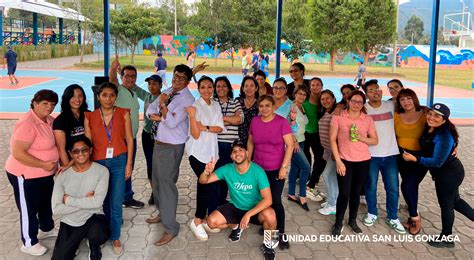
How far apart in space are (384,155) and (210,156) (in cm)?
180

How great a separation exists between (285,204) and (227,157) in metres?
1.31

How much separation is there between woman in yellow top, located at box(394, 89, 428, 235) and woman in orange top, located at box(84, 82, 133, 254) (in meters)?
2.72

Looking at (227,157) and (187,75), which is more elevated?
(187,75)

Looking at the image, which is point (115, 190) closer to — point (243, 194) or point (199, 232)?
point (199, 232)

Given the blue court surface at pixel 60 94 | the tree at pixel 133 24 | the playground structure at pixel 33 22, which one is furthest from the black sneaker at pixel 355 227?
the playground structure at pixel 33 22

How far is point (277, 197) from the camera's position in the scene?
371cm

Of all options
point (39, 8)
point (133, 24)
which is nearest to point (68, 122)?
point (133, 24)

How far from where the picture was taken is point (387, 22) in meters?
26.0

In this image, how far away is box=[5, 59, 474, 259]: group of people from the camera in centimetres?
334

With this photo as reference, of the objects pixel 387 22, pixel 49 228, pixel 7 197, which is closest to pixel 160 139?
pixel 49 228

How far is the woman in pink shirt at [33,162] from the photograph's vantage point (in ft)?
10.6

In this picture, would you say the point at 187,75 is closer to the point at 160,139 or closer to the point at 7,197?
the point at 160,139

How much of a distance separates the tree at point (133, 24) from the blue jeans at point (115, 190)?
2507 cm

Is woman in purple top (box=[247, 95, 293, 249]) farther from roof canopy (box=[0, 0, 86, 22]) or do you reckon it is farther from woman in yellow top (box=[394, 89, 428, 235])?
roof canopy (box=[0, 0, 86, 22])
